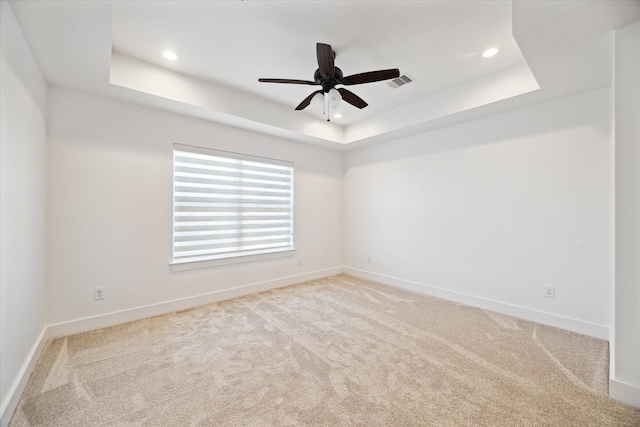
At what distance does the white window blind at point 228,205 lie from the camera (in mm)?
3369

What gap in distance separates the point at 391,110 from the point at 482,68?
1297 mm

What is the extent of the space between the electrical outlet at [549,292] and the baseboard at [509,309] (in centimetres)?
20

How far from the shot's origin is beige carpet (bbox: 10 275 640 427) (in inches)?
62.2

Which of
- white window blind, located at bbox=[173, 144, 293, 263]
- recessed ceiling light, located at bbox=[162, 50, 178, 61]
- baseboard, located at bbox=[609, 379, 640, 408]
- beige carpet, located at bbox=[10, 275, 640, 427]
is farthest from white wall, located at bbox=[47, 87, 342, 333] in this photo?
baseboard, located at bbox=[609, 379, 640, 408]

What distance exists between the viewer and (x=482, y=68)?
2811 millimetres

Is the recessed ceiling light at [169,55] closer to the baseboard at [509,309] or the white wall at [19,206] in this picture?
the white wall at [19,206]

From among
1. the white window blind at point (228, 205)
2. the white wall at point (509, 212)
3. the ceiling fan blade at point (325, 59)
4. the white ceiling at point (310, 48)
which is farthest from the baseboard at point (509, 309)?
the ceiling fan blade at point (325, 59)

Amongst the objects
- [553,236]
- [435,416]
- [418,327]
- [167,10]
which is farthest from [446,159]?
[167,10]

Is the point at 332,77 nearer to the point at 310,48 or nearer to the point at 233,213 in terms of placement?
the point at 310,48

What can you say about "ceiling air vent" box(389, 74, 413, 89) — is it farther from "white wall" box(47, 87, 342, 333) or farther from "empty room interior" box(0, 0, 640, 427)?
"white wall" box(47, 87, 342, 333)

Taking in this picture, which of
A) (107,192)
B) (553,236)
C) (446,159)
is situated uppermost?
(446,159)

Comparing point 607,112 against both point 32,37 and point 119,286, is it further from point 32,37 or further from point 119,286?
point 119,286

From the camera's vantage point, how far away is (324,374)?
197 cm

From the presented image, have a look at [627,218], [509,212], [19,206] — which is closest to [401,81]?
[509,212]
